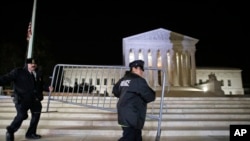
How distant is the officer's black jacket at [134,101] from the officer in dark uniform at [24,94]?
2.29 m

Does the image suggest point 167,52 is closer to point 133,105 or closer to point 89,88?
point 89,88

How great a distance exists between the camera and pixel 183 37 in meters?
43.2

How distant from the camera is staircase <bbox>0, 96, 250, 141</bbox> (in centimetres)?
557

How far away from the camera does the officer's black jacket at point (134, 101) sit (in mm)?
3353

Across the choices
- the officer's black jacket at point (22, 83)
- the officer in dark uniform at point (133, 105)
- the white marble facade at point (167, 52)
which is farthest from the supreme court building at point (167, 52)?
the officer in dark uniform at point (133, 105)

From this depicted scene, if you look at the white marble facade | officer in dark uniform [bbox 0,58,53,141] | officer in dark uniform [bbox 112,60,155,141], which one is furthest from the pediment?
officer in dark uniform [bbox 112,60,155,141]

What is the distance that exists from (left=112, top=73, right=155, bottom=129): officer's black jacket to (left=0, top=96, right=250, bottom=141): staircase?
80.0 inches

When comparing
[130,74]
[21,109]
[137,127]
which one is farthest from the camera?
[21,109]

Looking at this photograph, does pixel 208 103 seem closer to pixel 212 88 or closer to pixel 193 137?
pixel 193 137

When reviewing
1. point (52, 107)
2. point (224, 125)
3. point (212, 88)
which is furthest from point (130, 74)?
point (212, 88)

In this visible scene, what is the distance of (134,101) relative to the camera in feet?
11.1

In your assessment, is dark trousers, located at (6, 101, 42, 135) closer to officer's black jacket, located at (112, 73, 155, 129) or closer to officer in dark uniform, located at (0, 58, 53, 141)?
officer in dark uniform, located at (0, 58, 53, 141)

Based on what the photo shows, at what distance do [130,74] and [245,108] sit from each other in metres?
6.22

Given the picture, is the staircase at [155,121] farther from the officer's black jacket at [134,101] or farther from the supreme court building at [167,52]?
the supreme court building at [167,52]
